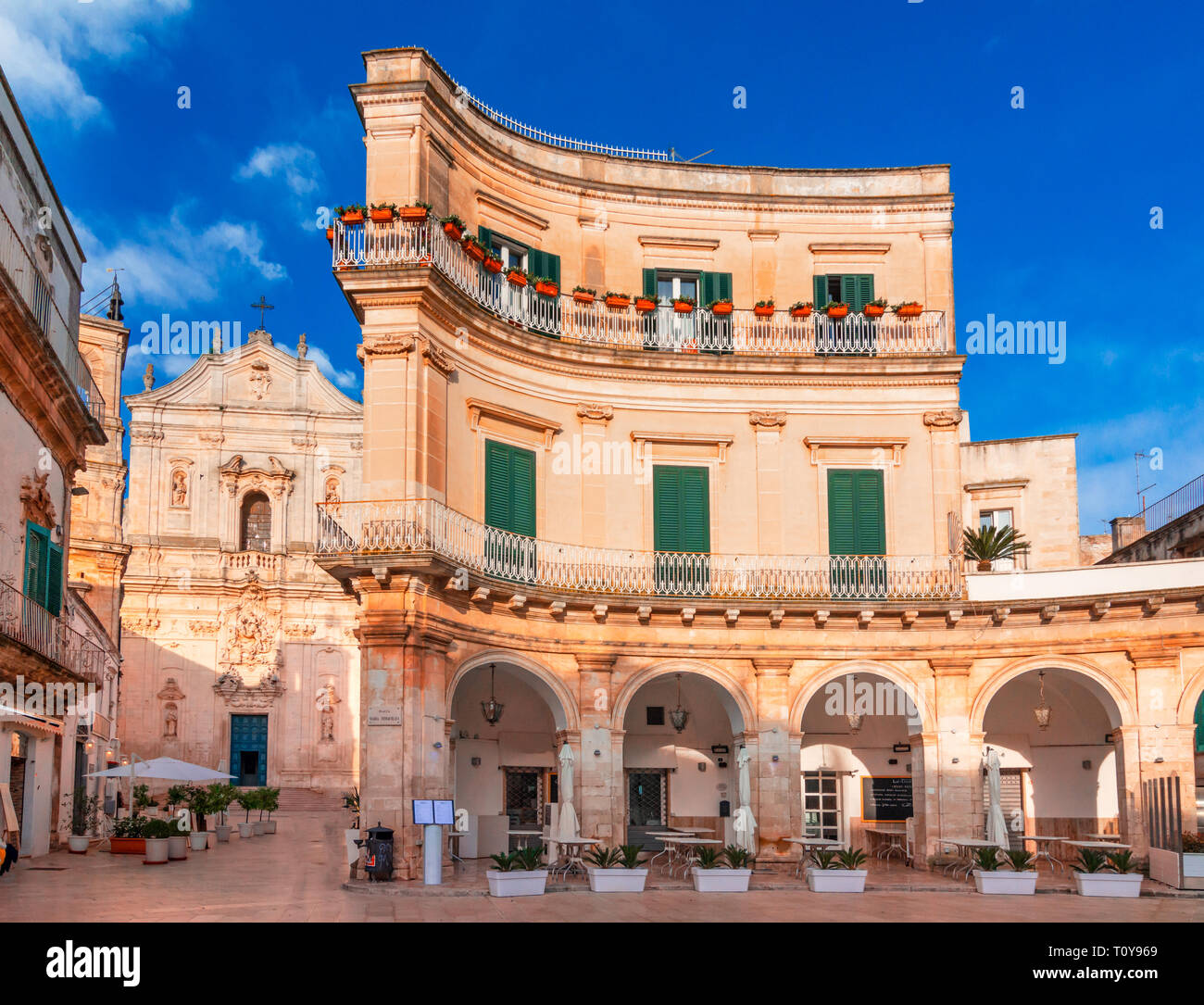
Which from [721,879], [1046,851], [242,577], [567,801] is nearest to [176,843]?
[567,801]

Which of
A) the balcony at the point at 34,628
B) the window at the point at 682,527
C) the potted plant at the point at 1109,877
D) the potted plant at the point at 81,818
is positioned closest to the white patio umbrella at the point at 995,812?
the potted plant at the point at 1109,877

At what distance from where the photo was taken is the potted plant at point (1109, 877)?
20.5 metres

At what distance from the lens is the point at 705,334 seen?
91.0 ft

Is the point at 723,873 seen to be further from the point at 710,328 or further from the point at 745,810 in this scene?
the point at 710,328

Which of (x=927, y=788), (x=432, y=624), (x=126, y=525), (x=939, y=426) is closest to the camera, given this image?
(x=432, y=624)

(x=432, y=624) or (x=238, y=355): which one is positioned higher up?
(x=238, y=355)

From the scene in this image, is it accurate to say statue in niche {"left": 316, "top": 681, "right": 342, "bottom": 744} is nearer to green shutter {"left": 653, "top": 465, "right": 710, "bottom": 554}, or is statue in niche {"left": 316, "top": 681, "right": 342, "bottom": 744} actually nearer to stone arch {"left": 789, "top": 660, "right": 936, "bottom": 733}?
green shutter {"left": 653, "top": 465, "right": 710, "bottom": 554}

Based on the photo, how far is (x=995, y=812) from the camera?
78.2 ft

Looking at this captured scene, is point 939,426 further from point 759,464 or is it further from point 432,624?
point 432,624

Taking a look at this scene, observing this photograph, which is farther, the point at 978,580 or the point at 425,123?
the point at 978,580

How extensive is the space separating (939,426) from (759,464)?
390cm
